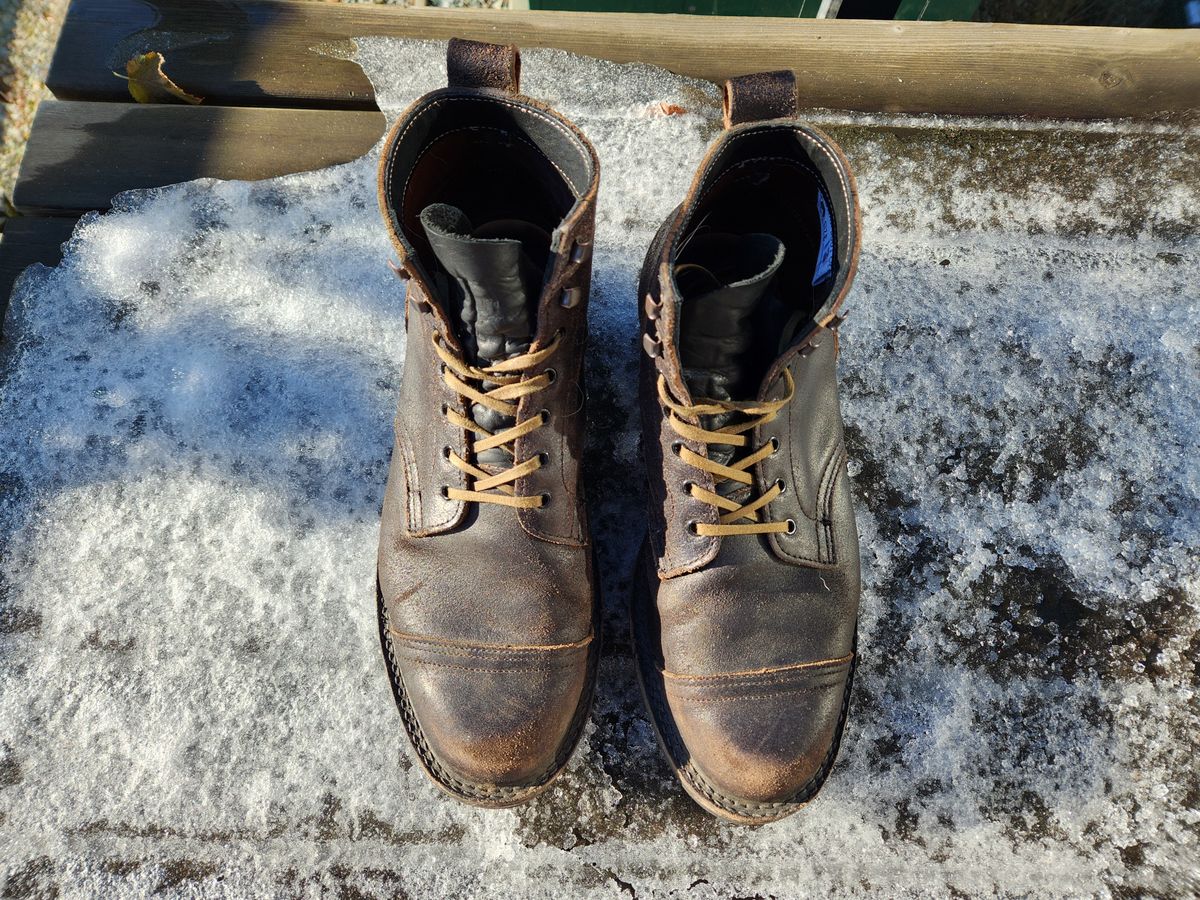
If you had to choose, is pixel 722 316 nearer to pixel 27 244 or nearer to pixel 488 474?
pixel 488 474

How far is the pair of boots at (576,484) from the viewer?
1114 mm

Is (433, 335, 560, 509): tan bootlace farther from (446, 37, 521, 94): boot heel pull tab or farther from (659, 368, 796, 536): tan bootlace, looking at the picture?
(446, 37, 521, 94): boot heel pull tab

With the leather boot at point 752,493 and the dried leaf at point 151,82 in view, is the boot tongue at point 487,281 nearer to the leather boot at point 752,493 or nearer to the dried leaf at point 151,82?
the leather boot at point 752,493

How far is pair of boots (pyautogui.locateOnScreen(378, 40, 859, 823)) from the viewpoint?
1114 millimetres

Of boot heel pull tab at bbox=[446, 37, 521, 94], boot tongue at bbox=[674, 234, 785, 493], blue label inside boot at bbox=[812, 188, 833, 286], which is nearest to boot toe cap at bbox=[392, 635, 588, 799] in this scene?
boot tongue at bbox=[674, 234, 785, 493]

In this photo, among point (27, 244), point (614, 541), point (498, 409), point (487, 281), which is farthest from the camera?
point (27, 244)

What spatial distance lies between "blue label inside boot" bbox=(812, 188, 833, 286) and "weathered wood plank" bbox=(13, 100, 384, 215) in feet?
3.94

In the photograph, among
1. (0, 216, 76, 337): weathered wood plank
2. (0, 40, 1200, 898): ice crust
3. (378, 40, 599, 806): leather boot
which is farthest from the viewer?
(0, 216, 76, 337): weathered wood plank

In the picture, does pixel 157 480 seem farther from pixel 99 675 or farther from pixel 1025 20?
pixel 1025 20

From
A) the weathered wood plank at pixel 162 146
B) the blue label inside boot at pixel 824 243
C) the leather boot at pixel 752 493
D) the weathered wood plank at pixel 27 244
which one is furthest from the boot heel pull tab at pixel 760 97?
the weathered wood plank at pixel 27 244

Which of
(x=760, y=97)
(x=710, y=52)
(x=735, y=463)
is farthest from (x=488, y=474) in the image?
(x=710, y=52)

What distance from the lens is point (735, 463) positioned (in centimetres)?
119

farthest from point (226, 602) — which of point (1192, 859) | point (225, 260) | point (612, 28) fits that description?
point (1192, 859)

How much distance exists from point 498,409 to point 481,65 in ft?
1.85
